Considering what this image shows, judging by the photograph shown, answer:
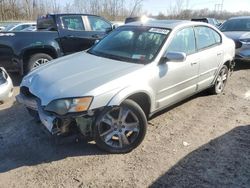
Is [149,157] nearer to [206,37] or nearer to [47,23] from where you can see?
[206,37]

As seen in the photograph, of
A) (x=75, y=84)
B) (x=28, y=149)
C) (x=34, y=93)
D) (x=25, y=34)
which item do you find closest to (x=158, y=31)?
(x=75, y=84)

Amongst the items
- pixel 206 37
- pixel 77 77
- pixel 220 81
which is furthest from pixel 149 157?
pixel 220 81

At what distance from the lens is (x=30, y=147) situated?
3984mm

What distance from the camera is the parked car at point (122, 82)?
3484 millimetres

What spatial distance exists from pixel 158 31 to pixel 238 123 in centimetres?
199

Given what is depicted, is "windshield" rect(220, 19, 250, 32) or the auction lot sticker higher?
the auction lot sticker

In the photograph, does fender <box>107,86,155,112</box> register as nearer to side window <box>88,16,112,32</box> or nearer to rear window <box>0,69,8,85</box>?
rear window <box>0,69,8,85</box>

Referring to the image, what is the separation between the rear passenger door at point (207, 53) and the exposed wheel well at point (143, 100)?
1505 millimetres

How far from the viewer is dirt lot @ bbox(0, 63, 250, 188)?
3.31m

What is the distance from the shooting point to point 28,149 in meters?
3.94

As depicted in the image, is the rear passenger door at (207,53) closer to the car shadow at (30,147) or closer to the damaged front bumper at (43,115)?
the car shadow at (30,147)

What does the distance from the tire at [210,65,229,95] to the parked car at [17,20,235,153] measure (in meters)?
0.64

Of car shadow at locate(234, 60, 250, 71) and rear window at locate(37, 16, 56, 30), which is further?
car shadow at locate(234, 60, 250, 71)

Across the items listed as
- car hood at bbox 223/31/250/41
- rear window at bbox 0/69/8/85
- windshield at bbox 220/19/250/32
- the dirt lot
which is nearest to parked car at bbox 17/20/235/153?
the dirt lot
